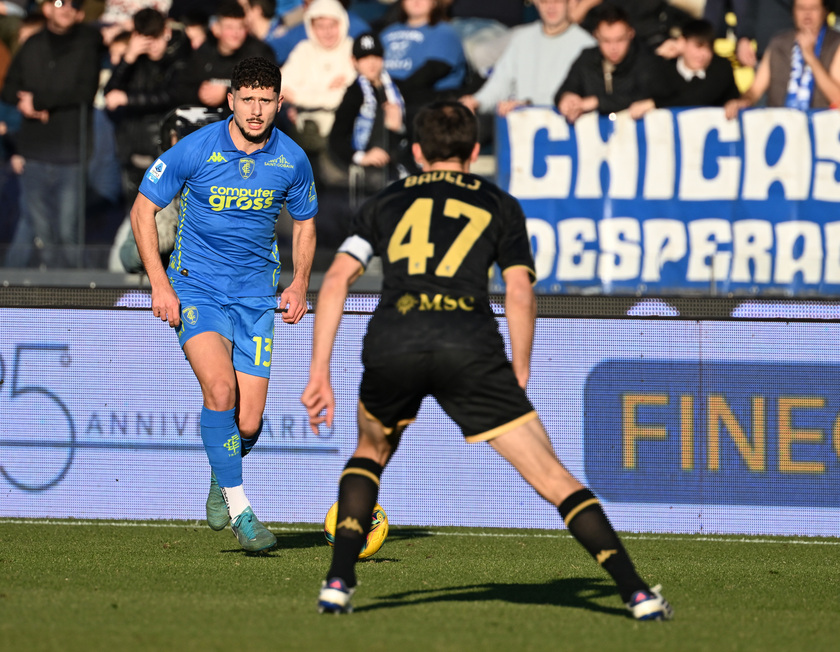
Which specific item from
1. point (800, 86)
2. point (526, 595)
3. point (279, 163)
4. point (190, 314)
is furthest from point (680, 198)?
point (526, 595)

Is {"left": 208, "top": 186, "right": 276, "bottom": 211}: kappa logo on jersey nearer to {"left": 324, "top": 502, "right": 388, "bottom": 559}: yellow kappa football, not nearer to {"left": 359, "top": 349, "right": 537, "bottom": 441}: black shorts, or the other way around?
{"left": 324, "top": 502, "right": 388, "bottom": 559}: yellow kappa football

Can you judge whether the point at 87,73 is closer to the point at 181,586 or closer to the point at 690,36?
the point at 690,36

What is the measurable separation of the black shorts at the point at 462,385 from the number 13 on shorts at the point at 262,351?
7.43 ft

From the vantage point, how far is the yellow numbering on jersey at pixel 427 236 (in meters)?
5.18

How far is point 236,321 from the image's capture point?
730 cm

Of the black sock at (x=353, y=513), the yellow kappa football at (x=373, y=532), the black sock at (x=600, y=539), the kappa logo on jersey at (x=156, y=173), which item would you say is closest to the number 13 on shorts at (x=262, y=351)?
the yellow kappa football at (x=373, y=532)

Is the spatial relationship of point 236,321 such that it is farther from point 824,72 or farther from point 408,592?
point 824,72

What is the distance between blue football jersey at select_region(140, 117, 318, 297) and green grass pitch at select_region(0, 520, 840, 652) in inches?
62.8

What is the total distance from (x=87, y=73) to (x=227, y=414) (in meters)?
5.85

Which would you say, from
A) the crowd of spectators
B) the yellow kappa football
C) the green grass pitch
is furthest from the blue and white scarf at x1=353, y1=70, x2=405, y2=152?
the yellow kappa football

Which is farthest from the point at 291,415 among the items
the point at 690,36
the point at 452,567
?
the point at 690,36

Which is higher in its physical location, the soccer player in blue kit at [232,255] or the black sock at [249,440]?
the soccer player in blue kit at [232,255]

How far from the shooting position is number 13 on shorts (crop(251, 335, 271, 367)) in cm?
735

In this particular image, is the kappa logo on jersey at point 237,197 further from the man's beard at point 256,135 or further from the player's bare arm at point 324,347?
the player's bare arm at point 324,347
